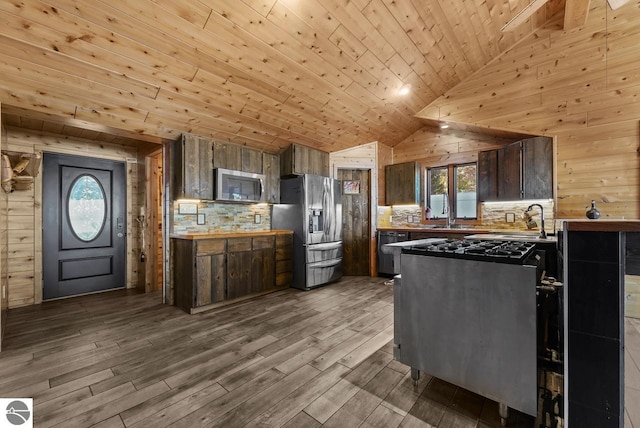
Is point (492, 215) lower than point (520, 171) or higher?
lower

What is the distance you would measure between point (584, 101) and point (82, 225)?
7.55 meters

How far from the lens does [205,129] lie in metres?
3.78

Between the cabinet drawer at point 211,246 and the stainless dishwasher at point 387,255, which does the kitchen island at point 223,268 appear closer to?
the cabinet drawer at point 211,246

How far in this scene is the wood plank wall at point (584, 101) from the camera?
11.6ft

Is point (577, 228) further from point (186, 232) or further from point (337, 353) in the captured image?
point (186, 232)

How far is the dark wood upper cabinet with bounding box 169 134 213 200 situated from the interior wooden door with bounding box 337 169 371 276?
2.63 meters

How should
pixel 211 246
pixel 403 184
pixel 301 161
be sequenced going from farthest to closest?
pixel 403 184
pixel 301 161
pixel 211 246

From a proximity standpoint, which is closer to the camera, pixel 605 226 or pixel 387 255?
A: pixel 605 226

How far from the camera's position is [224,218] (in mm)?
4438

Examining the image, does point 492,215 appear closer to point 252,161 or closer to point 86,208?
point 252,161

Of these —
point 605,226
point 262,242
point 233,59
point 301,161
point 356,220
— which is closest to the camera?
point 605,226

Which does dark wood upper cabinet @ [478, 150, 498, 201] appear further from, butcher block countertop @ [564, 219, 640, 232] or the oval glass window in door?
the oval glass window in door

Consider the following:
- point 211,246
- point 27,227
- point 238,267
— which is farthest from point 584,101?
point 27,227

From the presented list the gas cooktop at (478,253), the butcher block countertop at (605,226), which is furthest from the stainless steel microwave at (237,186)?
the butcher block countertop at (605,226)
